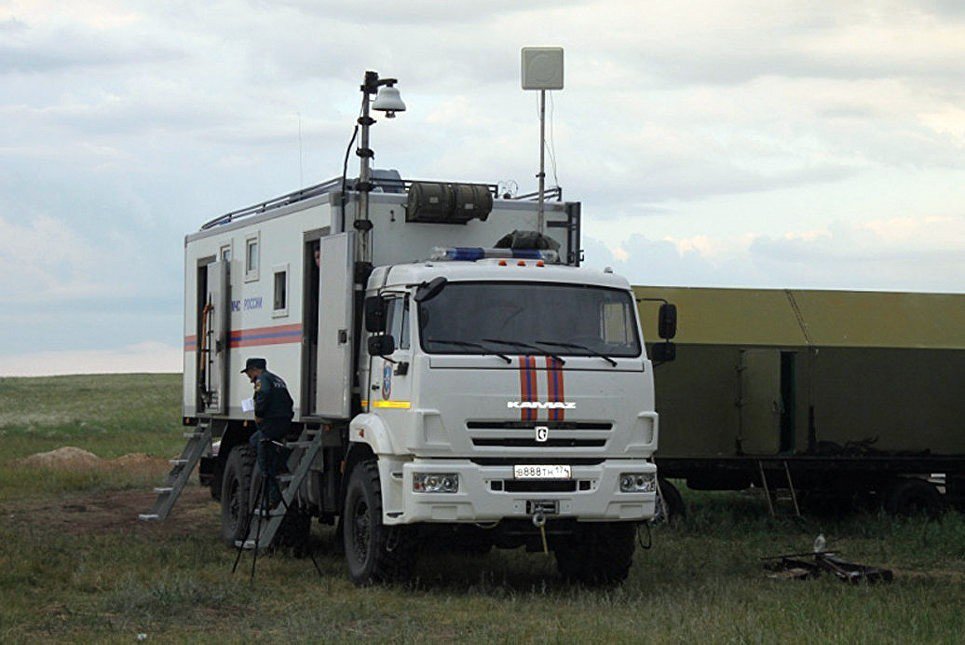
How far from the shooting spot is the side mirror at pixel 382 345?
14508mm

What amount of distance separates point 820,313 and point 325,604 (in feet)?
35.0

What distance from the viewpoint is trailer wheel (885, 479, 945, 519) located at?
71.5ft

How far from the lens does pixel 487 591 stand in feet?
49.5

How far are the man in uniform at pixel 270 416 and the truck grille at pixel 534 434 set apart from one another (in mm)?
3864

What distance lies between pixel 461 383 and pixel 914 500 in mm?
10010

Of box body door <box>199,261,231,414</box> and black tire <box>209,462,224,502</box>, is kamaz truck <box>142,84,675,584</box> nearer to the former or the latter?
box body door <box>199,261,231,414</box>

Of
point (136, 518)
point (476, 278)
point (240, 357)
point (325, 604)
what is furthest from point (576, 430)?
point (136, 518)

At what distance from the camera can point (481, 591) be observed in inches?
586

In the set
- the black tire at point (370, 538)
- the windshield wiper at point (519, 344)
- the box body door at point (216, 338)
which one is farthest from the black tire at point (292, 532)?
the windshield wiper at point (519, 344)

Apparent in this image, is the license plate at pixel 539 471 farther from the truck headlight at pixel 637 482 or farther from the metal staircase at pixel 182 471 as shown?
the metal staircase at pixel 182 471

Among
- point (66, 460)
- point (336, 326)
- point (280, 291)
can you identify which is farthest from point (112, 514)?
point (66, 460)

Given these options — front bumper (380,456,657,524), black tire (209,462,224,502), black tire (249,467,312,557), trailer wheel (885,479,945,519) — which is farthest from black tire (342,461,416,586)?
trailer wheel (885,479,945,519)

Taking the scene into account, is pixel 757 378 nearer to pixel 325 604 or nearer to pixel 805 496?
pixel 805 496

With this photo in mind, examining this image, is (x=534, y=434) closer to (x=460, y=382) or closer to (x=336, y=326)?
(x=460, y=382)
